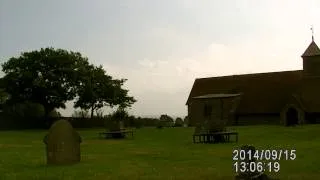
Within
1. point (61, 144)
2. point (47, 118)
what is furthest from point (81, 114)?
point (61, 144)

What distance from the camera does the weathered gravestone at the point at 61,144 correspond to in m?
17.9

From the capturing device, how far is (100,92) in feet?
210

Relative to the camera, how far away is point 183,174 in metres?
14.2

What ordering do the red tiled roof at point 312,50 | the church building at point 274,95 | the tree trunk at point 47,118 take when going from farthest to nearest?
the tree trunk at point 47,118 < the red tiled roof at point 312,50 < the church building at point 274,95

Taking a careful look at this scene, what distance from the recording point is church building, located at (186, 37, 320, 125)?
187ft

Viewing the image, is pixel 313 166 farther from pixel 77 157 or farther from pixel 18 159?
pixel 18 159

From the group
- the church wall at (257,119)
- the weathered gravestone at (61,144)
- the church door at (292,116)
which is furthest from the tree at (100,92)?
the weathered gravestone at (61,144)

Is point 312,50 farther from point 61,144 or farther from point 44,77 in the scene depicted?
point 61,144

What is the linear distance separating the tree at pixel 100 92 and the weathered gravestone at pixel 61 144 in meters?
43.7

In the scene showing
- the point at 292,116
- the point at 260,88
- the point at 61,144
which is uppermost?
the point at 260,88

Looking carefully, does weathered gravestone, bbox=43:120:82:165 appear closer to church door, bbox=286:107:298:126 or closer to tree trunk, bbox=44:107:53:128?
church door, bbox=286:107:298:126

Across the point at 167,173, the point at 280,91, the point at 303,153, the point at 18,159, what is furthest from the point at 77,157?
the point at 280,91

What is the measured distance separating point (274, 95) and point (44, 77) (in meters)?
27.8

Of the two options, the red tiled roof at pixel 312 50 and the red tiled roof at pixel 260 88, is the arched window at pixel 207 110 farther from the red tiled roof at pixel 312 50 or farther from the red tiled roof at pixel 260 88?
the red tiled roof at pixel 312 50
